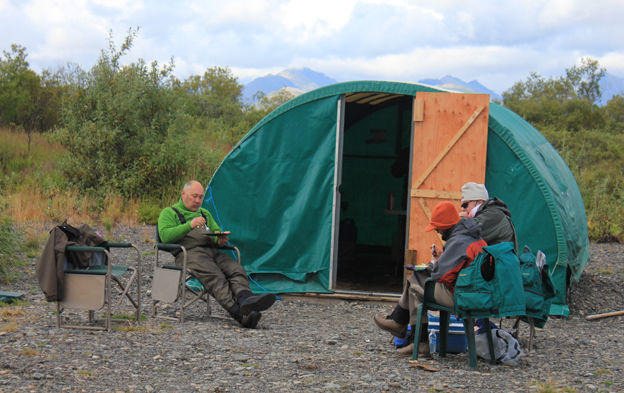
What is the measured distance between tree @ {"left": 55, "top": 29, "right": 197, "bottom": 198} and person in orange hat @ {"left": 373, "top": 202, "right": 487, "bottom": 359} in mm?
8232

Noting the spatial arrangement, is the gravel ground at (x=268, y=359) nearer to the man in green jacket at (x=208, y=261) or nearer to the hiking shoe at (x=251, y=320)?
the hiking shoe at (x=251, y=320)

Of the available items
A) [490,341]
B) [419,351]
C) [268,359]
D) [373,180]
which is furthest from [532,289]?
[373,180]

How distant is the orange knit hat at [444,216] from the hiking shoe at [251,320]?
5.82 ft

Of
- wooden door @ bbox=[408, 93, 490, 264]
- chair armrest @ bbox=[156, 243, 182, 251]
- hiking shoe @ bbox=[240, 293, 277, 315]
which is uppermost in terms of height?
wooden door @ bbox=[408, 93, 490, 264]

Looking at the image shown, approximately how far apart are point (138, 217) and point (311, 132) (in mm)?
5668

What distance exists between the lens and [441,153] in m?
6.03

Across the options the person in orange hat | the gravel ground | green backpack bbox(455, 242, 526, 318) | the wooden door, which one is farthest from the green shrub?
green backpack bbox(455, 242, 526, 318)

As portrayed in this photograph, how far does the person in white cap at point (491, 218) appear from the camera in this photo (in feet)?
15.1

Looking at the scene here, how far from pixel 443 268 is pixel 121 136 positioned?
9.13m

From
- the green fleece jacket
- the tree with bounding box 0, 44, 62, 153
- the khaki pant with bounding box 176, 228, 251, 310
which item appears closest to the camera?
the khaki pant with bounding box 176, 228, 251, 310

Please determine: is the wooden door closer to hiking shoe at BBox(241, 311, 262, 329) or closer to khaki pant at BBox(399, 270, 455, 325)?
khaki pant at BBox(399, 270, 455, 325)

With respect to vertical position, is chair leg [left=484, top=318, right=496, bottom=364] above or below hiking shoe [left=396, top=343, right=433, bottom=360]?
above

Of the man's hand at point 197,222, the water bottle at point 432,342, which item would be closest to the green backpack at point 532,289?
the water bottle at point 432,342

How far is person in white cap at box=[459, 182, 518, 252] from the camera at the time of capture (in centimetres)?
461
